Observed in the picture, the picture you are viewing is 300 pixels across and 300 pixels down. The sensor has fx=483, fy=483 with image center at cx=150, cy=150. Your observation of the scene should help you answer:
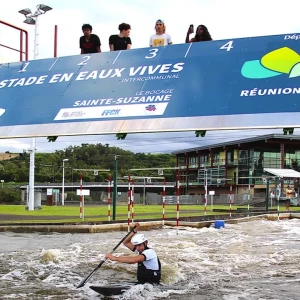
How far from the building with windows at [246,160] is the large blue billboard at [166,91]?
56993 mm

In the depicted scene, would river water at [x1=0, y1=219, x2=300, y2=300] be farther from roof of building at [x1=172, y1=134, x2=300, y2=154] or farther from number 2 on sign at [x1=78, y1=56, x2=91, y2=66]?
roof of building at [x1=172, y1=134, x2=300, y2=154]

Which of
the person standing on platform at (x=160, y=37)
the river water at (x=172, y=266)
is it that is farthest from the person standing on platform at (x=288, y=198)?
the person standing on platform at (x=160, y=37)

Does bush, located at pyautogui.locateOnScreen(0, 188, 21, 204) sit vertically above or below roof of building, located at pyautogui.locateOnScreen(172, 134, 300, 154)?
below

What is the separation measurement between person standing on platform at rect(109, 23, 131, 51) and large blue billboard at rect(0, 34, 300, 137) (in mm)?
535

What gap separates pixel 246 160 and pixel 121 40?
208 feet

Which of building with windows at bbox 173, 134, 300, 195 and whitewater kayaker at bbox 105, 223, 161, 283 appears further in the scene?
building with windows at bbox 173, 134, 300, 195

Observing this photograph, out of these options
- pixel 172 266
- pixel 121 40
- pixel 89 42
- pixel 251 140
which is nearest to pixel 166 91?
pixel 121 40

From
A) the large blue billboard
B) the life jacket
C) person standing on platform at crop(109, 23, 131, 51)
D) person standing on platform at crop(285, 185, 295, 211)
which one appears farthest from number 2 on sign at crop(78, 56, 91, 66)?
person standing on platform at crop(285, 185, 295, 211)

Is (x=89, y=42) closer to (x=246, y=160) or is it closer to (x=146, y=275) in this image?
(x=146, y=275)

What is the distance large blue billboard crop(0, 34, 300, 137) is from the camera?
229 inches

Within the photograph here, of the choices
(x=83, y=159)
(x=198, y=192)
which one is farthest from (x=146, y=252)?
(x=83, y=159)

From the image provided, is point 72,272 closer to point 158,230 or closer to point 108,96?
point 108,96

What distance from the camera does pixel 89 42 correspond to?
796cm

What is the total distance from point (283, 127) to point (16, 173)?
102418 millimetres
